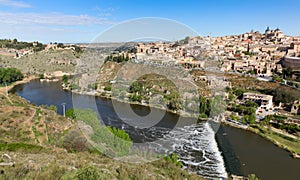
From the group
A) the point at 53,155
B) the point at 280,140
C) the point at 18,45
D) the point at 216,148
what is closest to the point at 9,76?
the point at 18,45

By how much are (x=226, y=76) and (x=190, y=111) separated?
18.4 ft

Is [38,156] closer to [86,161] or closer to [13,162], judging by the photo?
[13,162]

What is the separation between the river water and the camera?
6.36 metres

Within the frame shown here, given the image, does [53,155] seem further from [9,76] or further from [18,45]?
[18,45]

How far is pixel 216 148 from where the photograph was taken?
751cm

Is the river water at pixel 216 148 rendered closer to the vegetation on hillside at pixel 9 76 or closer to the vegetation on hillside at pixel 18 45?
the vegetation on hillside at pixel 9 76

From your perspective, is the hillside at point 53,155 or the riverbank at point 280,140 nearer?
the hillside at point 53,155

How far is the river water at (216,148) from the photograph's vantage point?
6.36 meters

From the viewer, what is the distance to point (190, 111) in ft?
36.4

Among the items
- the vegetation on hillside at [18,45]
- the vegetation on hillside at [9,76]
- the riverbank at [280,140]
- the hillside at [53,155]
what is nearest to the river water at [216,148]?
the riverbank at [280,140]

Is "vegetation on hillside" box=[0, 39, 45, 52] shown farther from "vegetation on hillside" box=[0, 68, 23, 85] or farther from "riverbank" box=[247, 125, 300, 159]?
"riverbank" box=[247, 125, 300, 159]

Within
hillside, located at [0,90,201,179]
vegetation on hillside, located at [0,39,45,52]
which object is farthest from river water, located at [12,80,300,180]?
vegetation on hillside, located at [0,39,45,52]

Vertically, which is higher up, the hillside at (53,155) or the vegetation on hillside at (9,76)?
the vegetation on hillside at (9,76)

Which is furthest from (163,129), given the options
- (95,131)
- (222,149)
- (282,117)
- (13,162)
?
(13,162)
